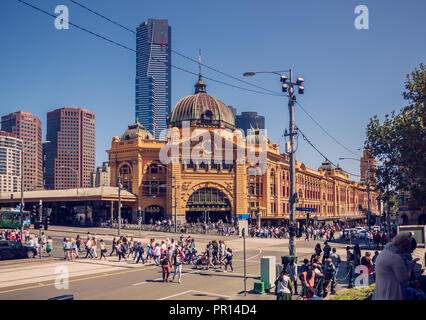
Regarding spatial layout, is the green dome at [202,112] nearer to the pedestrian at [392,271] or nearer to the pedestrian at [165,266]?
the pedestrian at [165,266]

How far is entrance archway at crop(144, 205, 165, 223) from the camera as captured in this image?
6438 centimetres

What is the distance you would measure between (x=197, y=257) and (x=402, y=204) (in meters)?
49.0

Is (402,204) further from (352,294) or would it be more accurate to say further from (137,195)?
(352,294)

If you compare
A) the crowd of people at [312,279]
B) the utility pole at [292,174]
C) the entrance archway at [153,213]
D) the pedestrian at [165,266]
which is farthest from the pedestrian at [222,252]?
the entrance archway at [153,213]

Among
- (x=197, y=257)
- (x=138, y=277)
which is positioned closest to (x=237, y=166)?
(x=197, y=257)

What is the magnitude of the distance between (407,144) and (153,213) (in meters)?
45.0

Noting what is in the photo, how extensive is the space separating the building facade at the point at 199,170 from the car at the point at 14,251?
102 ft

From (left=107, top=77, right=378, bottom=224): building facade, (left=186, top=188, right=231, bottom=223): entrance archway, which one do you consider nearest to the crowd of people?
(left=107, top=77, right=378, bottom=224): building facade

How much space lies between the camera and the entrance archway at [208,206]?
6172cm

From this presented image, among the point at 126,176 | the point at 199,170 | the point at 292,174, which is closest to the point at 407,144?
the point at 292,174

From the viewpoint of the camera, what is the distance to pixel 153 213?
64750 mm

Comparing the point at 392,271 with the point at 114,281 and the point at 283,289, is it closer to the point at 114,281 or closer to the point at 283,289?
the point at 283,289

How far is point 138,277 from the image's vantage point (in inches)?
806

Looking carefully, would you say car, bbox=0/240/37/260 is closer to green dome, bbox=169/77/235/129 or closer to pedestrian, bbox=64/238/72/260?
pedestrian, bbox=64/238/72/260
